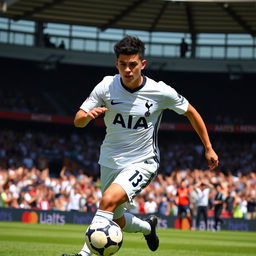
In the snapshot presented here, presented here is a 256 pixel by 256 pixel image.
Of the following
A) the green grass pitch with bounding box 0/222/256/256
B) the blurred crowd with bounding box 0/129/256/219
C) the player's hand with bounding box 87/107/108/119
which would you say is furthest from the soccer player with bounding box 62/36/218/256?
the blurred crowd with bounding box 0/129/256/219

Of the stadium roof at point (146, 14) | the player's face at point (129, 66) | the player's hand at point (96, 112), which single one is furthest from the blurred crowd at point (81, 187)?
the player's hand at point (96, 112)

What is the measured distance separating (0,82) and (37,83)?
8.30 feet

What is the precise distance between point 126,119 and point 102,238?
1415 millimetres

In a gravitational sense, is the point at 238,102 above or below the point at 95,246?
below

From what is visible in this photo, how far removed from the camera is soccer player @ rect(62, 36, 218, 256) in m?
7.70

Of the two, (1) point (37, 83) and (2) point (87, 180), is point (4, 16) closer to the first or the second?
(1) point (37, 83)

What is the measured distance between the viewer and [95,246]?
24.0 feet

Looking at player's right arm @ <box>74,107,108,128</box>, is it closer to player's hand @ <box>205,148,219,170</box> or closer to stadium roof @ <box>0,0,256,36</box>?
player's hand @ <box>205,148,219,170</box>

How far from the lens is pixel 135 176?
309 inches

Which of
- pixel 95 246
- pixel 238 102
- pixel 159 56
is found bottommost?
pixel 238 102

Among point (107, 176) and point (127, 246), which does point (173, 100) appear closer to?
point (107, 176)

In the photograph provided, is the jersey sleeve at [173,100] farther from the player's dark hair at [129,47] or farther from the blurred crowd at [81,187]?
the blurred crowd at [81,187]

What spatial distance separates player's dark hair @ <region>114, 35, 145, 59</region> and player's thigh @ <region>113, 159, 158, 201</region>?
1.23 m

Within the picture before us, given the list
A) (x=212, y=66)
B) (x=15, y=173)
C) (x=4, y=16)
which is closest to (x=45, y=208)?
(x=15, y=173)
